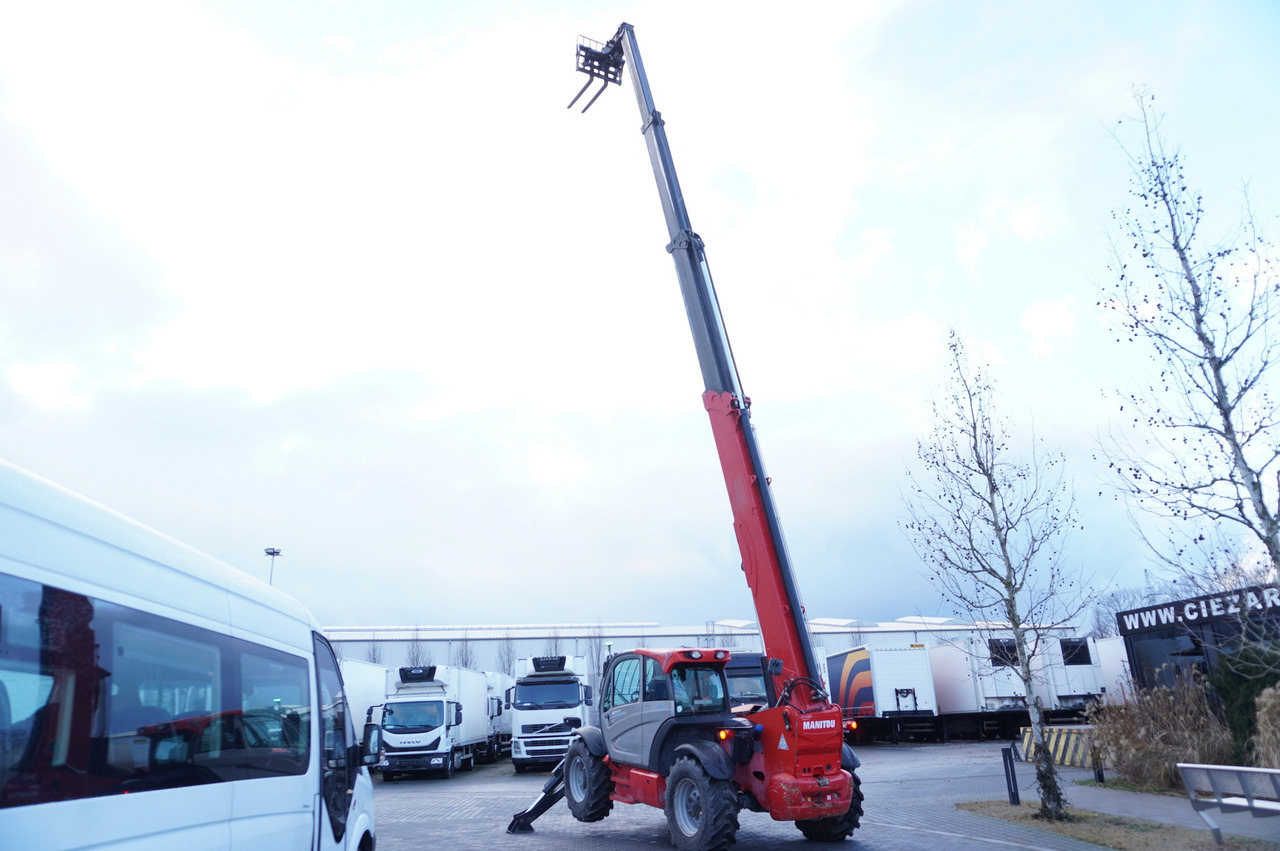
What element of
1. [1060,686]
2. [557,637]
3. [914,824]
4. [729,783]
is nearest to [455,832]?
[729,783]

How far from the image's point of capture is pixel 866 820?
41.1 feet

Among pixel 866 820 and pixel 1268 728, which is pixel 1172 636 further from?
pixel 866 820

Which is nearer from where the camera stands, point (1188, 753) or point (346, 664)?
point (1188, 753)

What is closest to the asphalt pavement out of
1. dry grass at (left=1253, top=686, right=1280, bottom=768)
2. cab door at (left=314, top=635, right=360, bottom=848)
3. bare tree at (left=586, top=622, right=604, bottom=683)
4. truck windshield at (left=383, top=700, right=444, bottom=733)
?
dry grass at (left=1253, top=686, right=1280, bottom=768)

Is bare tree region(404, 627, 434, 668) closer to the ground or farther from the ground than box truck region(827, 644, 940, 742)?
farther from the ground

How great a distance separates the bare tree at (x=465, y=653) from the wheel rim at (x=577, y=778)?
168 ft

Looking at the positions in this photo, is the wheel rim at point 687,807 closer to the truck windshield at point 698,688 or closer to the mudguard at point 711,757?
the mudguard at point 711,757

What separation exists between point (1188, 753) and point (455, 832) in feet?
41.5

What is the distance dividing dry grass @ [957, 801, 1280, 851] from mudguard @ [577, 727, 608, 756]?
243 inches

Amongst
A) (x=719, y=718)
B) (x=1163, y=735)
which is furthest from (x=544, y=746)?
(x=1163, y=735)

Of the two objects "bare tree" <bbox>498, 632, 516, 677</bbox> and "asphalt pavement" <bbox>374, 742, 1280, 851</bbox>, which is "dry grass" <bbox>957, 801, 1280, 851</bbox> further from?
"bare tree" <bbox>498, 632, 516, 677</bbox>

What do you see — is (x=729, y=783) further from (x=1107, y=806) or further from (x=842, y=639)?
(x=842, y=639)

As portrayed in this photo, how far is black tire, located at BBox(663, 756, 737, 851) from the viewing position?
8.98 m

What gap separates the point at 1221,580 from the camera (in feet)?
28.1
